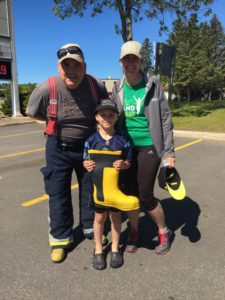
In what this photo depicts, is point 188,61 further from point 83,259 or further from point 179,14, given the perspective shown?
point 83,259

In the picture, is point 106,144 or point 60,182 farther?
point 60,182

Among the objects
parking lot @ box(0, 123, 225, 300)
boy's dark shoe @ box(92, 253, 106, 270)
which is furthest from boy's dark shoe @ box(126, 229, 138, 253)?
boy's dark shoe @ box(92, 253, 106, 270)

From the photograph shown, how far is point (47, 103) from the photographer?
2955 millimetres

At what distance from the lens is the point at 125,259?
3070 mm

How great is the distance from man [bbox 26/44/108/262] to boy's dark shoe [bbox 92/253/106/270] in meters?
0.33

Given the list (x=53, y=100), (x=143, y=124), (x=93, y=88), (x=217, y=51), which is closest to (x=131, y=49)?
(x=93, y=88)

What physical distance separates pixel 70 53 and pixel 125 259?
1927 millimetres

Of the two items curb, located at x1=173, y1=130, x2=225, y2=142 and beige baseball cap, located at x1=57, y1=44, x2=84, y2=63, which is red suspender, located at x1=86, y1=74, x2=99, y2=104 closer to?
beige baseball cap, located at x1=57, y1=44, x2=84, y2=63

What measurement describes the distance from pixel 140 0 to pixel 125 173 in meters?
15.0

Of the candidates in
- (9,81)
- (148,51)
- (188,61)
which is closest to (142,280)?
(9,81)

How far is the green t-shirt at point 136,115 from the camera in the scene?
9.56ft

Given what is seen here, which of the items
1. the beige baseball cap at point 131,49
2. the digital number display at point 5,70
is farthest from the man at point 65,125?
the digital number display at point 5,70

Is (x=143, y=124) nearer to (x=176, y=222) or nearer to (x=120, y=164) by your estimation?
(x=120, y=164)

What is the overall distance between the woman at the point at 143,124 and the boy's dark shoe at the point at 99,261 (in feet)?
2.03
